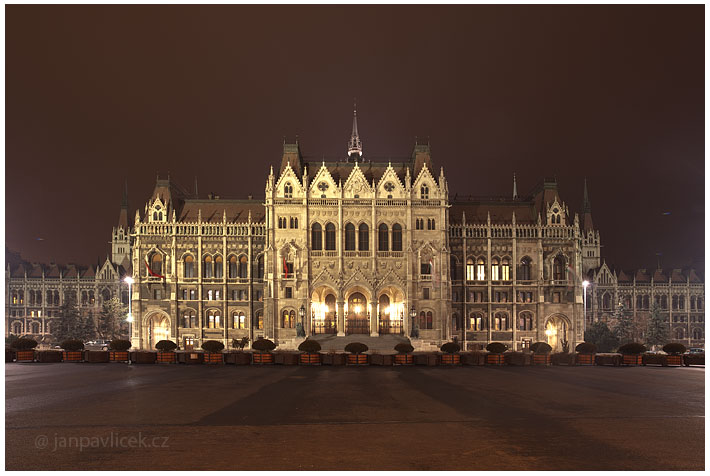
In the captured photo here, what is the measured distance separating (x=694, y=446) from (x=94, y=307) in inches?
4526

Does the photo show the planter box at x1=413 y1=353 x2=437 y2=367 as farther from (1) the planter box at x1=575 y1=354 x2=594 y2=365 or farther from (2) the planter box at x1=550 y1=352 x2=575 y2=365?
(1) the planter box at x1=575 y1=354 x2=594 y2=365

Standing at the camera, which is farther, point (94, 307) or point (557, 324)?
point (94, 307)

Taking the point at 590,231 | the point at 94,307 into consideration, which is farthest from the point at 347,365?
the point at 590,231

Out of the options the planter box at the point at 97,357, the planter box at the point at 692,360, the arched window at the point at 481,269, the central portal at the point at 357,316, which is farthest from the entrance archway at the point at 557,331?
the planter box at the point at 97,357

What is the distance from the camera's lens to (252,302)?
8594 cm

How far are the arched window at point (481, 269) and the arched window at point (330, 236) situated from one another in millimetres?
22484

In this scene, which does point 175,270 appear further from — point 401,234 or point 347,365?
point 347,365

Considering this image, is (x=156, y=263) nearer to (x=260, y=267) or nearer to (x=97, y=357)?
(x=260, y=267)

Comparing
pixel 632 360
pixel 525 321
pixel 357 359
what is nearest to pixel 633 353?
pixel 632 360

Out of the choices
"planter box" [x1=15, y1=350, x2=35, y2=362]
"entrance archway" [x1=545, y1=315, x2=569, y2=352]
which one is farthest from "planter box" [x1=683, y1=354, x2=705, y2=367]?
"planter box" [x1=15, y1=350, x2=35, y2=362]

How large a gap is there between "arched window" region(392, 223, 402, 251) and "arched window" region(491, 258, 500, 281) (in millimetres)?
15331

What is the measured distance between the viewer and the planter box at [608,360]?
5209 cm

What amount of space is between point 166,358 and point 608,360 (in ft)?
133

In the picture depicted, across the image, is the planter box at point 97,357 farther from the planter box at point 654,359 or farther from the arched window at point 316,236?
the planter box at point 654,359
